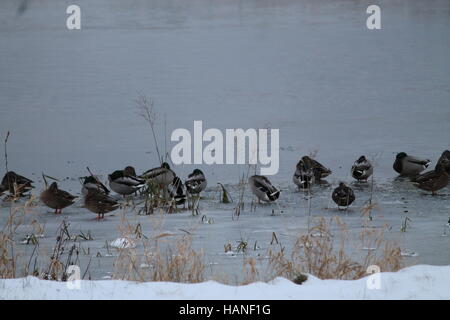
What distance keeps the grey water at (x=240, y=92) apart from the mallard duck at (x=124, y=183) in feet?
1.98

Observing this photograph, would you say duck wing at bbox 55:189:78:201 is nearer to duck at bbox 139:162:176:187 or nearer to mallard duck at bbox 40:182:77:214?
mallard duck at bbox 40:182:77:214

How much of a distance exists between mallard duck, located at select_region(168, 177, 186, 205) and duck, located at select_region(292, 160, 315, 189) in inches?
43.2

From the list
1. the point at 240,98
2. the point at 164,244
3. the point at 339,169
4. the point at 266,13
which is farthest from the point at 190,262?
the point at 266,13

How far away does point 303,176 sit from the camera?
7.96m

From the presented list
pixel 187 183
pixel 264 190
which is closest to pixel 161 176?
pixel 187 183

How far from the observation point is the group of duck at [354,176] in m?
7.39

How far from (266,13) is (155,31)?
13.4ft

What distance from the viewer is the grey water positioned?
25.4ft

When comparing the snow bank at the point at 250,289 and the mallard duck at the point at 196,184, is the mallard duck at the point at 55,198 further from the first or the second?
the snow bank at the point at 250,289

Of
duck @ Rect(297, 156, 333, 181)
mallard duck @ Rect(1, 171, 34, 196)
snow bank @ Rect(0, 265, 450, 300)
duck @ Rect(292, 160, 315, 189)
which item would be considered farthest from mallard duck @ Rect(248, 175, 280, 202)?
snow bank @ Rect(0, 265, 450, 300)

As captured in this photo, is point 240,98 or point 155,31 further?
point 155,31
